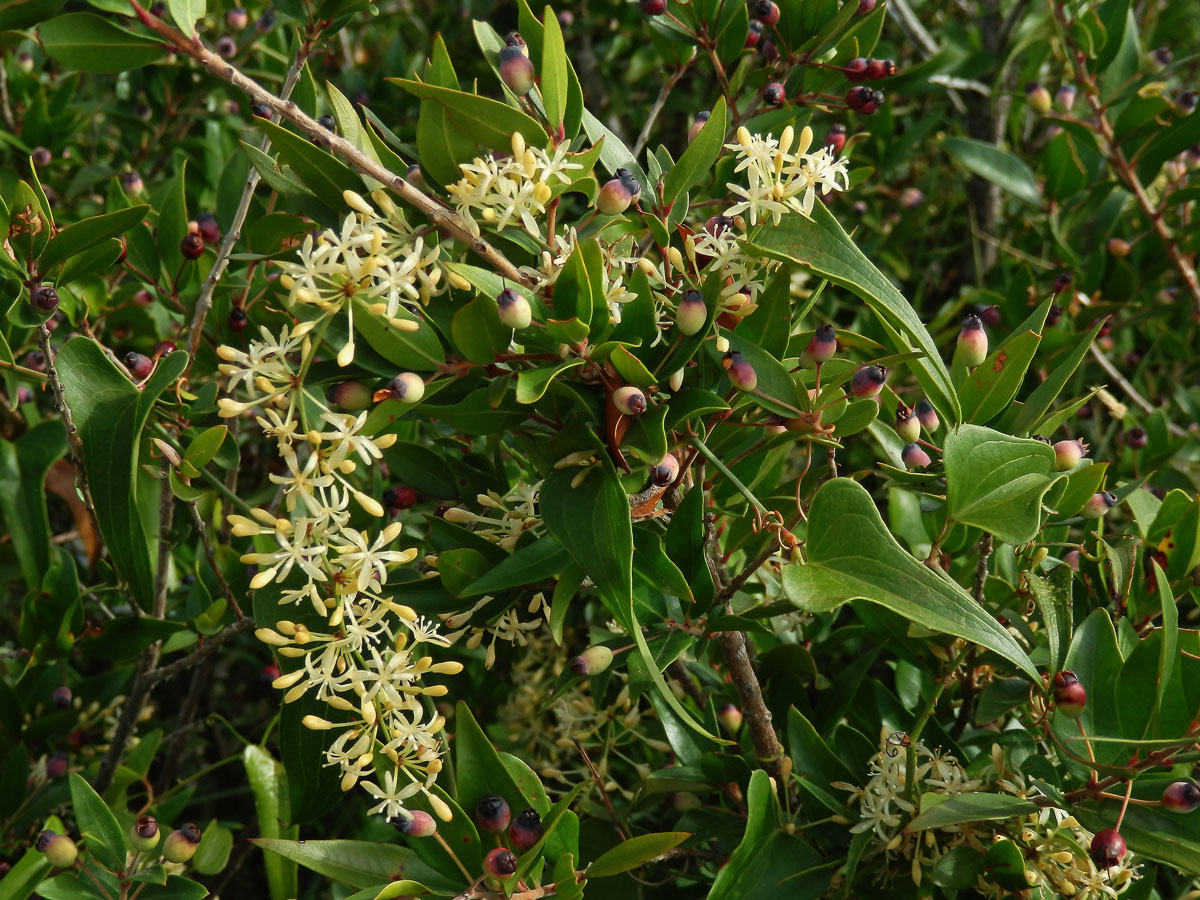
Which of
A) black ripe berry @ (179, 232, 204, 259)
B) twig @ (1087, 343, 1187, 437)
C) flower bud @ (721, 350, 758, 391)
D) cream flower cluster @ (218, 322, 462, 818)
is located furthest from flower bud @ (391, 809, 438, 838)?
twig @ (1087, 343, 1187, 437)

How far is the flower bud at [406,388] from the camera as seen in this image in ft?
2.91

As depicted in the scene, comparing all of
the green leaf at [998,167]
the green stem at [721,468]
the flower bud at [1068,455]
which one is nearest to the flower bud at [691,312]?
the green stem at [721,468]

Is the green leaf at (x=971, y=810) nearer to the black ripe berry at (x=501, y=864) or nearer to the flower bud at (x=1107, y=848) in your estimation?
the flower bud at (x=1107, y=848)

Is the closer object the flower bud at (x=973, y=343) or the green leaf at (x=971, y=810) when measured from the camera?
the green leaf at (x=971, y=810)

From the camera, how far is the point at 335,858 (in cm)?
101

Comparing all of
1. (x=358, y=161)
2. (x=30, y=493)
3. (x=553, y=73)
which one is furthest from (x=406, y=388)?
(x=30, y=493)

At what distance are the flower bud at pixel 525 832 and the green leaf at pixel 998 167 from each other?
151 cm

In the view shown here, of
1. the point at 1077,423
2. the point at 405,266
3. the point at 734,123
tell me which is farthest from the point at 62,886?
the point at 1077,423

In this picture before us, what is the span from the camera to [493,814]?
1005 millimetres

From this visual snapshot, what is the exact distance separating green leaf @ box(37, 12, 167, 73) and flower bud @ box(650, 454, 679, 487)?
0.65m

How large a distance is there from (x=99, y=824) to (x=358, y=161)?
813mm

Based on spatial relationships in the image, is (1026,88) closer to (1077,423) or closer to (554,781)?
(1077,423)

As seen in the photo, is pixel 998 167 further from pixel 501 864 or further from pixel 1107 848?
pixel 501 864

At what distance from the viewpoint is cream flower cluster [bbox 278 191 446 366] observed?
868 mm
